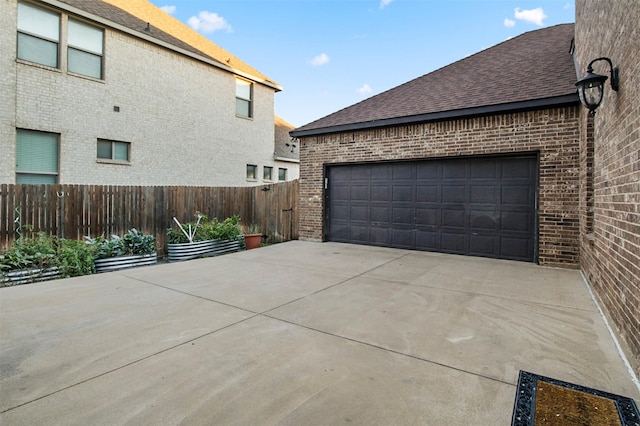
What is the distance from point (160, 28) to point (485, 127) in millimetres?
12030

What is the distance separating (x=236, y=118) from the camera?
14.6m

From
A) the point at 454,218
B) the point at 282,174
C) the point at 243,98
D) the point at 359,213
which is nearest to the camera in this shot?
the point at 454,218

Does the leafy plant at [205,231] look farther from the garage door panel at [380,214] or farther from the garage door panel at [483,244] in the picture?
the garage door panel at [483,244]

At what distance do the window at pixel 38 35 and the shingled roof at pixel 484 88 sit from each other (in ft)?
22.6

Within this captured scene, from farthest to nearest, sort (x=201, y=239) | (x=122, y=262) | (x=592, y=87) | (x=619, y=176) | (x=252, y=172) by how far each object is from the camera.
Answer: (x=252, y=172), (x=201, y=239), (x=122, y=262), (x=592, y=87), (x=619, y=176)

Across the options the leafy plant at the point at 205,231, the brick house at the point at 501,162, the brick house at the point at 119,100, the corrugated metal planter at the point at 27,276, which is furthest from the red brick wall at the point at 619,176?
the brick house at the point at 119,100

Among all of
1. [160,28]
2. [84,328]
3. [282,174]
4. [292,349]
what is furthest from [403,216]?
[160,28]

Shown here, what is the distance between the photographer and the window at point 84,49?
9.68 m

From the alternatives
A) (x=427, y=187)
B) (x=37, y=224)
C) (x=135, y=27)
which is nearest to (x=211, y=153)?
(x=135, y=27)

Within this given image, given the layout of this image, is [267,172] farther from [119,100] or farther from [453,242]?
[453,242]

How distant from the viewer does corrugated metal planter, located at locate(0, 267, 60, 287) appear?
535 centimetres

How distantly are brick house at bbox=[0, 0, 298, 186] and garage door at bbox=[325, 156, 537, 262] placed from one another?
244 inches

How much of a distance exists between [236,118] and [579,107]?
1196 centimetres

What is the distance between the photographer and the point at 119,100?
34.9ft
